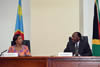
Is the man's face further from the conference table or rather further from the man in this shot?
the conference table

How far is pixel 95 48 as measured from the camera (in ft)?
13.0

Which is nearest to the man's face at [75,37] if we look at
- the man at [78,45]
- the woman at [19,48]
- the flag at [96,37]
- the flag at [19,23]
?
the man at [78,45]

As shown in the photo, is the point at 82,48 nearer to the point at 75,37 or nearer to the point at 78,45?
the point at 78,45

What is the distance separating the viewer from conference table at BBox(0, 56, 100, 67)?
2783mm

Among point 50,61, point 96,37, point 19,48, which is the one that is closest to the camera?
point 50,61

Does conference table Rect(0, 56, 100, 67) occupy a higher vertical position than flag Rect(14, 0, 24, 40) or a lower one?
lower

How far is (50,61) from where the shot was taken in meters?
2.84

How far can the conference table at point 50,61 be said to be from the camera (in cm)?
278

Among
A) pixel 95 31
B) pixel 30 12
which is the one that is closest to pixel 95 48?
pixel 95 31

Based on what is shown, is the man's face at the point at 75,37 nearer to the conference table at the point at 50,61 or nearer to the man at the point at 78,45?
the man at the point at 78,45

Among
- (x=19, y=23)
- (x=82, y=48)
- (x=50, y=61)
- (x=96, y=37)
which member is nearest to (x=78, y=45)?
(x=82, y=48)

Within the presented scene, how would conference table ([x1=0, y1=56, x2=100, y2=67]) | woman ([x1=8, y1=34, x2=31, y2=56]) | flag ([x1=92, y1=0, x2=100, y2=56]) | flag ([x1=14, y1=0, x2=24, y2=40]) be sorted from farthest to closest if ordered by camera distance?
flag ([x1=14, y1=0, x2=24, y2=40]) < flag ([x1=92, y1=0, x2=100, y2=56]) < woman ([x1=8, y1=34, x2=31, y2=56]) < conference table ([x1=0, y1=56, x2=100, y2=67])

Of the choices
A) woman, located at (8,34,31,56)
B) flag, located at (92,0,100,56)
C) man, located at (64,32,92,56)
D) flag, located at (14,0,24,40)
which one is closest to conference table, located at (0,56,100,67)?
woman, located at (8,34,31,56)

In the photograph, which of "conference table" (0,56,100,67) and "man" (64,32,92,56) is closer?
"conference table" (0,56,100,67)
